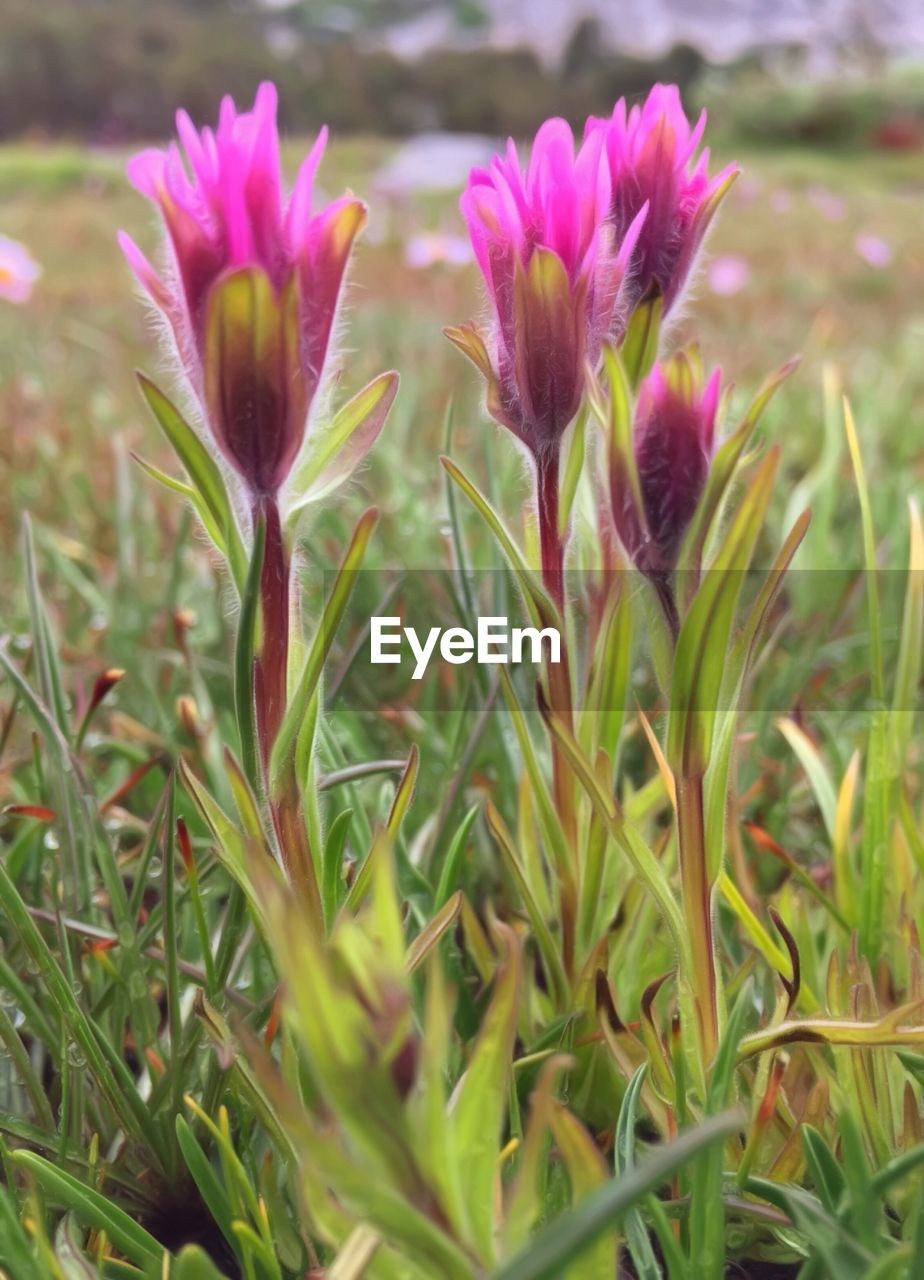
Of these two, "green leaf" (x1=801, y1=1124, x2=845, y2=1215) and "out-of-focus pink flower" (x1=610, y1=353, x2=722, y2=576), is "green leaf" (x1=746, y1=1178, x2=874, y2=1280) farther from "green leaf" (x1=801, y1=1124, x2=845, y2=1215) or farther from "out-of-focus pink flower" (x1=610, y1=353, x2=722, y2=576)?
"out-of-focus pink flower" (x1=610, y1=353, x2=722, y2=576)

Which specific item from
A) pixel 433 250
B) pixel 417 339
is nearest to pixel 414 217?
pixel 433 250

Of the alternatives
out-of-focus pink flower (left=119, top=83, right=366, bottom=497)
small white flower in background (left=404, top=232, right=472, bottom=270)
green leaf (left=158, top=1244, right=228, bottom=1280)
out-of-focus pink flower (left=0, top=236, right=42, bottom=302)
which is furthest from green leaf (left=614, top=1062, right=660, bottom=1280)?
small white flower in background (left=404, top=232, right=472, bottom=270)

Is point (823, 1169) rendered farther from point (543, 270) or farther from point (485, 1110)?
point (543, 270)

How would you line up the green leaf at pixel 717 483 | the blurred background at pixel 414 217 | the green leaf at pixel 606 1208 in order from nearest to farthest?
the green leaf at pixel 606 1208 < the green leaf at pixel 717 483 < the blurred background at pixel 414 217

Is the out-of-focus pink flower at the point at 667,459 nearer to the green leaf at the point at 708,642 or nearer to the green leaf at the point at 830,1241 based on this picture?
the green leaf at the point at 708,642

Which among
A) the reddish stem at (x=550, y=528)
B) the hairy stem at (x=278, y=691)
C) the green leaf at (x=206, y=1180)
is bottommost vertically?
the green leaf at (x=206, y=1180)

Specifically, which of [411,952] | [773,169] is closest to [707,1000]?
[411,952]

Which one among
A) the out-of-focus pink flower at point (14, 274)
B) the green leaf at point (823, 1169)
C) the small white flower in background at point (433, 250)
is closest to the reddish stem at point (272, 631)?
the green leaf at point (823, 1169)
